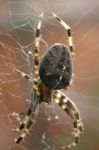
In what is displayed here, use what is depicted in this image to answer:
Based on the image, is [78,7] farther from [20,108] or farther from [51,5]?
[20,108]

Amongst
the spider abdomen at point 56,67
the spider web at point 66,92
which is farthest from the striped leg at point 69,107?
the spider web at point 66,92

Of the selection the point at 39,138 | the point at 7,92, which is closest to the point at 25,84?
the point at 7,92

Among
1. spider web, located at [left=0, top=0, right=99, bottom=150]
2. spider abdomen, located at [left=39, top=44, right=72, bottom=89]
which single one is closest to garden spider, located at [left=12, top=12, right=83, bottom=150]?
spider abdomen, located at [left=39, top=44, right=72, bottom=89]

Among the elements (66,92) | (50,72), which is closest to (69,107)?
(50,72)

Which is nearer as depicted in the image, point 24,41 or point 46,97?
point 46,97

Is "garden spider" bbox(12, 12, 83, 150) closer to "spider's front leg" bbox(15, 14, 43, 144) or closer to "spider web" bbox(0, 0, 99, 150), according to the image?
"spider's front leg" bbox(15, 14, 43, 144)
